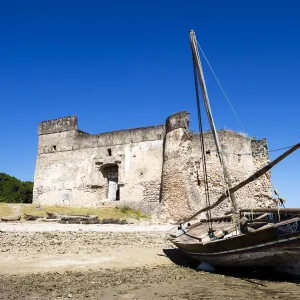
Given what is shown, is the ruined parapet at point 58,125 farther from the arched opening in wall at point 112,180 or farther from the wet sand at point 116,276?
the wet sand at point 116,276

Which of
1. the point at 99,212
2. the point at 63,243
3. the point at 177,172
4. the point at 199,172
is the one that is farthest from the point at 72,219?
the point at 199,172

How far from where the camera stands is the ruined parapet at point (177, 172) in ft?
65.1

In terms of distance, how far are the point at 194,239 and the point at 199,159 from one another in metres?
12.5

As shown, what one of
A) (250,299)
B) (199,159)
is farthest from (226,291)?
(199,159)

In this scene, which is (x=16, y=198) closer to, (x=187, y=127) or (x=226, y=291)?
(x=187, y=127)

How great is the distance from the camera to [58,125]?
2719cm

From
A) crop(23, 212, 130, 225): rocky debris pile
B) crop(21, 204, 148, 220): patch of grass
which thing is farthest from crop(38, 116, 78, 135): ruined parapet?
crop(23, 212, 130, 225): rocky debris pile

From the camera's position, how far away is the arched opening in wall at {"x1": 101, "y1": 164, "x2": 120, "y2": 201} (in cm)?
2497

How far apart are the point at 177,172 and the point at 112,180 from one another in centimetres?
658

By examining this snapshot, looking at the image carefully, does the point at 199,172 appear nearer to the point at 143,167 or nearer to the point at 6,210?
the point at 143,167

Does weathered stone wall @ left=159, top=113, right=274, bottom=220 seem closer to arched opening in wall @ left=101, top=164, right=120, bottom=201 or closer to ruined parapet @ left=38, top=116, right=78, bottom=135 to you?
arched opening in wall @ left=101, top=164, right=120, bottom=201

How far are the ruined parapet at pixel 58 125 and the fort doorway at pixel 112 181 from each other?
14.6ft

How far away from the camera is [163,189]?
21.1m

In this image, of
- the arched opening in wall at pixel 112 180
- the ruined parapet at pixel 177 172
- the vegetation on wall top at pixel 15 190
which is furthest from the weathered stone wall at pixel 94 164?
the vegetation on wall top at pixel 15 190
